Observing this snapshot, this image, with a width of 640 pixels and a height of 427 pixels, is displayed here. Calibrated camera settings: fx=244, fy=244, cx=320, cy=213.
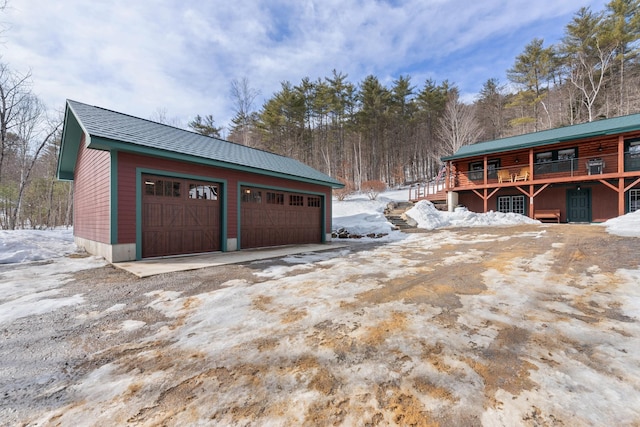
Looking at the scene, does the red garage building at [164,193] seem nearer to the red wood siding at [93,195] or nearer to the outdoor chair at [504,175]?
the red wood siding at [93,195]

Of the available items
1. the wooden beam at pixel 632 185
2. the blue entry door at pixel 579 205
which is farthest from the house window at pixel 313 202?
the wooden beam at pixel 632 185

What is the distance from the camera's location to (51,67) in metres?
11.3

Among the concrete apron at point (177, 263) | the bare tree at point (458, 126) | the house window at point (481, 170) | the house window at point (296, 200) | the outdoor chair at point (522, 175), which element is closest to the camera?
the concrete apron at point (177, 263)

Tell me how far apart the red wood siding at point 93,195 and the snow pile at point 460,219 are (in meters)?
12.8

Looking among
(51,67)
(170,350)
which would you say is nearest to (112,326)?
(170,350)

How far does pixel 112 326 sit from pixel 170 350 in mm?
1047

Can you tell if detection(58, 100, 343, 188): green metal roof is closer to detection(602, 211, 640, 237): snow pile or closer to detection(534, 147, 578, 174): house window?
detection(602, 211, 640, 237): snow pile

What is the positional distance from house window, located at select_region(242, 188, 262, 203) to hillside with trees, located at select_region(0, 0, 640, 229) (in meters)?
13.8

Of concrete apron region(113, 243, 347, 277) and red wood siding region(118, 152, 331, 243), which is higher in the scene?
red wood siding region(118, 152, 331, 243)

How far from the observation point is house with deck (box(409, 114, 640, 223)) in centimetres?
1204

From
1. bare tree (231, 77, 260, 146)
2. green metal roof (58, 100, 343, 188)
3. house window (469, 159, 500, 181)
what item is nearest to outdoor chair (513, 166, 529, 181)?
house window (469, 159, 500, 181)

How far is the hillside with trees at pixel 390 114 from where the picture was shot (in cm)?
1622

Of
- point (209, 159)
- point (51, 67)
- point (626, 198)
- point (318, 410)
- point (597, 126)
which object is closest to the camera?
point (318, 410)

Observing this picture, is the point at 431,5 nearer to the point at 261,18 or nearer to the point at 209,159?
the point at 261,18
